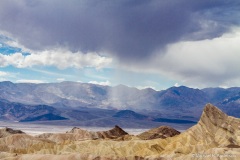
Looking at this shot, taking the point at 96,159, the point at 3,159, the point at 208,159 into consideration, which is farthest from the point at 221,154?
the point at 3,159

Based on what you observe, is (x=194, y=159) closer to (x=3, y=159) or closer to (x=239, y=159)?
(x=239, y=159)

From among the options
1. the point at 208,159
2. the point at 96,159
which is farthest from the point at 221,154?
the point at 96,159

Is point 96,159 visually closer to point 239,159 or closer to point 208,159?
point 208,159

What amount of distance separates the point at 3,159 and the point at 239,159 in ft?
398

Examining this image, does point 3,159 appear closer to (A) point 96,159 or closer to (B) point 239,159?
(A) point 96,159

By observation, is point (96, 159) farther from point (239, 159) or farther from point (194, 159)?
point (239, 159)

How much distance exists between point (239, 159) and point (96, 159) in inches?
2884

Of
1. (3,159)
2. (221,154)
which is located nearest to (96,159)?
(3,159)

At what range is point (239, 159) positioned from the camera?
634 feet

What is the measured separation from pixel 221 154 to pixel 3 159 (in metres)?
114

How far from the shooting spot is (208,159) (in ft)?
642

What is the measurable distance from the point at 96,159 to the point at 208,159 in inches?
2282

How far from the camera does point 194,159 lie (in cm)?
19775

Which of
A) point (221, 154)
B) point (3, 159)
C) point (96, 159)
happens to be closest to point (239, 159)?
point (221, 154)
